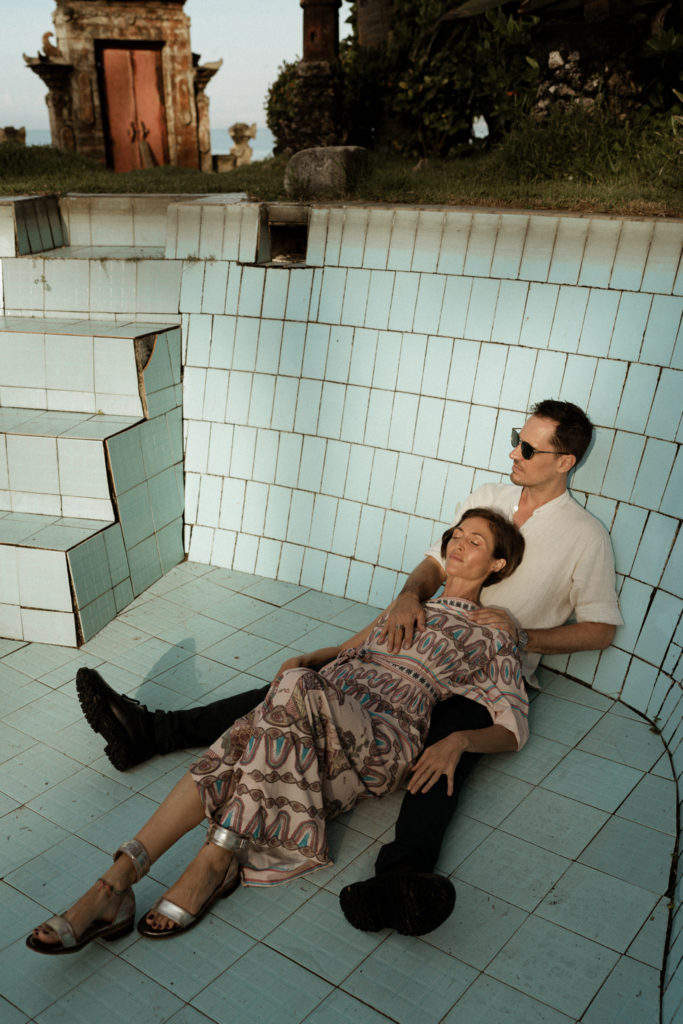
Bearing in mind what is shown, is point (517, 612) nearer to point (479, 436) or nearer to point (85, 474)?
point (479, 436)

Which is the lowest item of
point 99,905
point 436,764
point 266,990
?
point 266,990

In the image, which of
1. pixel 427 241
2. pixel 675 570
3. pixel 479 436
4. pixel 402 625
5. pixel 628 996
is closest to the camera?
pixel 628 996

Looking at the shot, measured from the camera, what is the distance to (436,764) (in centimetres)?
224

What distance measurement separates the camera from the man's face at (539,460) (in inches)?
111

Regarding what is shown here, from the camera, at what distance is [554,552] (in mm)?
2807

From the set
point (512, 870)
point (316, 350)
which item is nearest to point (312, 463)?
point (316, 350)

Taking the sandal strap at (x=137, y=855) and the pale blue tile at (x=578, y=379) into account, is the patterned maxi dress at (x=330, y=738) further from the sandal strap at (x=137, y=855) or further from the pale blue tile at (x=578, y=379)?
the pale blue tile at (x=578, y=379)

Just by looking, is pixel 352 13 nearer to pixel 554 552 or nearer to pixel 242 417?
pixel 242 417

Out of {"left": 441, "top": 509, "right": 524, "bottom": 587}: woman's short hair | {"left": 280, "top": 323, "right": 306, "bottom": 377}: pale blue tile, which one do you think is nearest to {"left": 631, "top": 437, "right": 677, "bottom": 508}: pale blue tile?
{"left": 441, "top": 509, "right": 524, "bottom": 587}: woman's short hair

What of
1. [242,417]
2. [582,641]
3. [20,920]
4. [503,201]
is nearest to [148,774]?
[20,920]

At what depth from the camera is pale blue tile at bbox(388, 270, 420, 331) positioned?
139 inches

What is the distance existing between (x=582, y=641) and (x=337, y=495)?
4.59ft

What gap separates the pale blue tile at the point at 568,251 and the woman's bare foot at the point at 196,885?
7.81 ft

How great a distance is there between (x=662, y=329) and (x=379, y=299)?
48.5 inches
